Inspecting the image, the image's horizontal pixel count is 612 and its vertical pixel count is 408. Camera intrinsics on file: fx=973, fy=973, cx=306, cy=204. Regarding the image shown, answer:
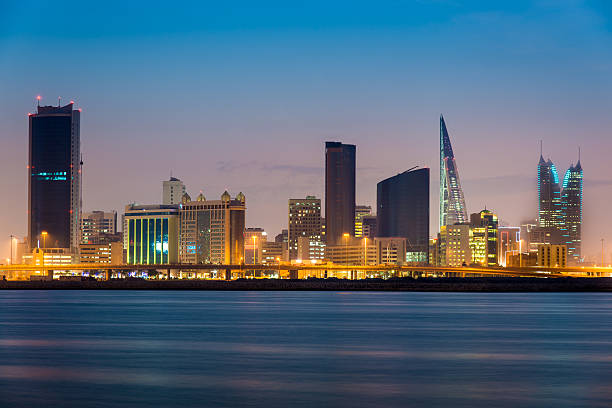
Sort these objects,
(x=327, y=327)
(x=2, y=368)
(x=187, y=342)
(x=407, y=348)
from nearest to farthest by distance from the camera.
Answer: (x=2, y=368)
(x=407, y=348)
(x=187, y=342)
(x=327, y=327)

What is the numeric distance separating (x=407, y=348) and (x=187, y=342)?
12.8 meters

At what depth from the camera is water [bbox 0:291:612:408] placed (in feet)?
109

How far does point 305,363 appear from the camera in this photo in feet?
147

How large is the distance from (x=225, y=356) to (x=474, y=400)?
1781cm

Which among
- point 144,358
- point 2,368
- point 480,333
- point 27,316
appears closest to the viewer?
point 2,368

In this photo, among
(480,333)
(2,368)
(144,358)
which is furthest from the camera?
(480,333)

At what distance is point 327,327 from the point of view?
2768 inches

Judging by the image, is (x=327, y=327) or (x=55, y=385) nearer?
(x=55, y=385)

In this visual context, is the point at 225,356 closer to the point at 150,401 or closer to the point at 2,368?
the point at 2,368

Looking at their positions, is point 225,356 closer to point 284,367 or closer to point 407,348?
point 284,367

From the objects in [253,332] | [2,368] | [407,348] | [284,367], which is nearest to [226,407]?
[284,367]

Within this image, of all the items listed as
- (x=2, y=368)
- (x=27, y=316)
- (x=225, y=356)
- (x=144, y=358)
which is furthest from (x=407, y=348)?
(x=27, y=316)

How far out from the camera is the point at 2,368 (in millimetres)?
41250

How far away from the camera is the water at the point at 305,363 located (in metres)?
33.2
